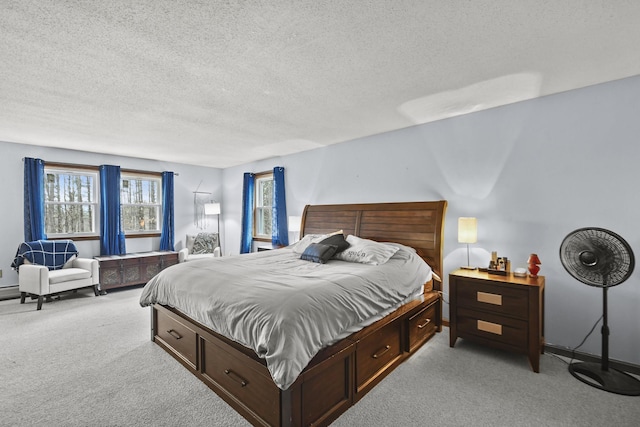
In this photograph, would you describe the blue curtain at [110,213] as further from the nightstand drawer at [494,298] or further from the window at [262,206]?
the nightstand drawer at [494,298]

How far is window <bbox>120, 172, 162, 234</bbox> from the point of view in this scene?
5973 mm

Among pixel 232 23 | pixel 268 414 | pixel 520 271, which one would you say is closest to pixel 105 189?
pixel 232 23

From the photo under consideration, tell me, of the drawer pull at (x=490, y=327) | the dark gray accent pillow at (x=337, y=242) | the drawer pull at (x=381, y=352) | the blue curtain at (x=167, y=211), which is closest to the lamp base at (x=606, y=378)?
the drawer pull at (x=490, y=327)

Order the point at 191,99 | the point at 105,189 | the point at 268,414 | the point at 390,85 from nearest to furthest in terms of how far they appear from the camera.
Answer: the point at 268,414
the point at 390,85
the point at 191,99
the point at 105,189

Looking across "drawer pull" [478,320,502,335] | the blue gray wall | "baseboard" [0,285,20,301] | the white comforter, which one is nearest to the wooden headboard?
the blue gray wall

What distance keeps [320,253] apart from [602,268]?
2.46 m

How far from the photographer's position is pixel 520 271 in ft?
9.33

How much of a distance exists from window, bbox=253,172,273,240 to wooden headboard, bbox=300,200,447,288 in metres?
1.81

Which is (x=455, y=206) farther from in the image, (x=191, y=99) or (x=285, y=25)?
(x=191, y=99)

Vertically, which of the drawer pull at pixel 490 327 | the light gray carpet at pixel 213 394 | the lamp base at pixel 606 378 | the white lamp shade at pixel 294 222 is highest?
the white lamp shade at pixel 294 222

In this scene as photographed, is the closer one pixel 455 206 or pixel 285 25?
pixel 285 25

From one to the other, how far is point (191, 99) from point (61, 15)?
1.29 meters

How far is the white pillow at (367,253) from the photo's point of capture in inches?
126

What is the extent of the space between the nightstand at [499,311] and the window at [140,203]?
19.4 ft
